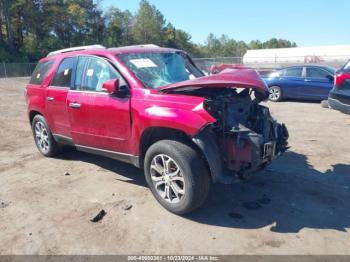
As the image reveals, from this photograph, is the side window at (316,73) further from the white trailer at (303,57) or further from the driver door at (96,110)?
the white trailer at (303,57)

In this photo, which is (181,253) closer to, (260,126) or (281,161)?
(260,126)

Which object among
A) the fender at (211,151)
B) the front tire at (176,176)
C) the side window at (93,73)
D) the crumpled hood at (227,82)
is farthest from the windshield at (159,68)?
the fender at (211,151)

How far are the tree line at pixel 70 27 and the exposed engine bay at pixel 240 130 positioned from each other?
45.2 meters

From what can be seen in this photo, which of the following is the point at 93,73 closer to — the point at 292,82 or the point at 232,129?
the point at 232,129

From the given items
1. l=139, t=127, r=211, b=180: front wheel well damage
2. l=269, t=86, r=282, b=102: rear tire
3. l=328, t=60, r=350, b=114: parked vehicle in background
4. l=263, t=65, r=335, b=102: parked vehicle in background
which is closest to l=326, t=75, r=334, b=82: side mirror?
l=263, t=65, r=335, b=102: parked vehicle in background

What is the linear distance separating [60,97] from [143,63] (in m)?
1.54

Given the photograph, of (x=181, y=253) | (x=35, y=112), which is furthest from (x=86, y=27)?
(x=181, y=253)

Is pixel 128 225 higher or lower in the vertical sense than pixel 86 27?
lower

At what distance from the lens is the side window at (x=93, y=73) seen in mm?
4859

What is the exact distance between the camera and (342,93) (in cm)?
659

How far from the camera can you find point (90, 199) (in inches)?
183

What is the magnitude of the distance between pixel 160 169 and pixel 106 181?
4.35ft

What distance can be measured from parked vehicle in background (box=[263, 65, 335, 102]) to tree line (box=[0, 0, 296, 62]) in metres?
35.6

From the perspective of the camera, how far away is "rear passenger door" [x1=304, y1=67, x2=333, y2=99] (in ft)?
40.9
